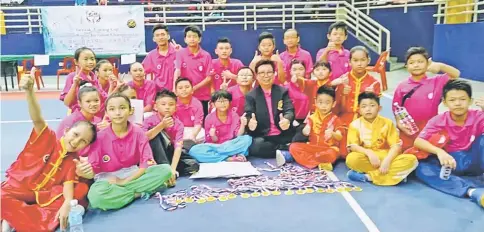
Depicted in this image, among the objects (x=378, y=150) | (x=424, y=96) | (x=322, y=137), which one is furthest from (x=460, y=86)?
(x=322, y=137)

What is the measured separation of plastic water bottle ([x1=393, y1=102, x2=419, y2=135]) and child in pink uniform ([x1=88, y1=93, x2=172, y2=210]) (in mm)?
2001

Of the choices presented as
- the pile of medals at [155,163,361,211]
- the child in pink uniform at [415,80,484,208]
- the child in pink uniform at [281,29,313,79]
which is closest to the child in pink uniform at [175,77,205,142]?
the pile of medals at [155,163,361,211]

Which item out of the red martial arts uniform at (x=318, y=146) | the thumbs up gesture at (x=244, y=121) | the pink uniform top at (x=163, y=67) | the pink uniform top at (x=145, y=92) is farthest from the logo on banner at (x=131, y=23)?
the red martial arts uniform at (x=318, y=146)

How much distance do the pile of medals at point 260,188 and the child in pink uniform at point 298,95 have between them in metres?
1.07

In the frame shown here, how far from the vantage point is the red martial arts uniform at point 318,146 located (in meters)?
3.93

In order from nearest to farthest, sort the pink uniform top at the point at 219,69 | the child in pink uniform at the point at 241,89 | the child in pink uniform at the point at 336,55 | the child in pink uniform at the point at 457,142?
the child in pink uniform at the point at 457,142 → the child in pink uniform at the point at 241,89 → the child in pink uniform at the point at 336,55 → the pink uniform top at the point at 219,69

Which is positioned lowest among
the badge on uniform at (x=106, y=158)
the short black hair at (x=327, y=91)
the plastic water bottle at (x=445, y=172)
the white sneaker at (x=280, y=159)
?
the white sneaker at (x=280, y=159)

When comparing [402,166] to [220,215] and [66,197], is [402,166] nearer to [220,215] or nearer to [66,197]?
[220,215]

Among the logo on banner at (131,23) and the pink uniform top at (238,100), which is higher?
the logo on banner at (131,23)

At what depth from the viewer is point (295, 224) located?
280cm

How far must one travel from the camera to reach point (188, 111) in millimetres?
4414

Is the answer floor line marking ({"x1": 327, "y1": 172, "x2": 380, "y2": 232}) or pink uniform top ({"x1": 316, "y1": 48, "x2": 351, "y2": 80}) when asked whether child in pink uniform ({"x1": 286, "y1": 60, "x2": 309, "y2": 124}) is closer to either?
pink uniform top ({"x1": 316, "y1": 48, "x2": 351, "y2": 80})

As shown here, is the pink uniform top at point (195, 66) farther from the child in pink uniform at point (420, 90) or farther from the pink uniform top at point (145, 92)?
the child in pink uniform at point (420, 90)

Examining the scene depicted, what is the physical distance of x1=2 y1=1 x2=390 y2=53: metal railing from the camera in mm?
12539
